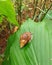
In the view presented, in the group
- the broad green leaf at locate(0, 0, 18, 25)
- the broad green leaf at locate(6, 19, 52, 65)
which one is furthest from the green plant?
the broad green leaf at locate(0, 0, 18, 25)

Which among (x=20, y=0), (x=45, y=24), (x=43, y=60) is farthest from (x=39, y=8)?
(x=43, y=60)

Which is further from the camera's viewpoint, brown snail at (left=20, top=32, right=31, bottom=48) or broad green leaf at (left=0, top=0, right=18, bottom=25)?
brown snail at (left=20, top=32, right=31, bottom=48)

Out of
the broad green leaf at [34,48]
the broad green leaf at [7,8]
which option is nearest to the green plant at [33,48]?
the broad green leaf at [34,48]

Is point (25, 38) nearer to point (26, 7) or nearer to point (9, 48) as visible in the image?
point (9, 48)

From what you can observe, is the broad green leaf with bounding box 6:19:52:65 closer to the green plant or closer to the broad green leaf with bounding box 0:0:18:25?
the green plant

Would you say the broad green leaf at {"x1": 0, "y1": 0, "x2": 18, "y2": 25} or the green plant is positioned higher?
the broad green leaf at {"x1": 0, "y1": 0, "x2": 18, "y2": 25}

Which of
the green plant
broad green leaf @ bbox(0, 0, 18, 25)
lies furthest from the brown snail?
broad green leaf @ bbox(0, 0, 18, 25)

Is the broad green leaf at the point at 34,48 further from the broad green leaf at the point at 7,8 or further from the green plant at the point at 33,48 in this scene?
the broad green leaf at the point at 7,8
